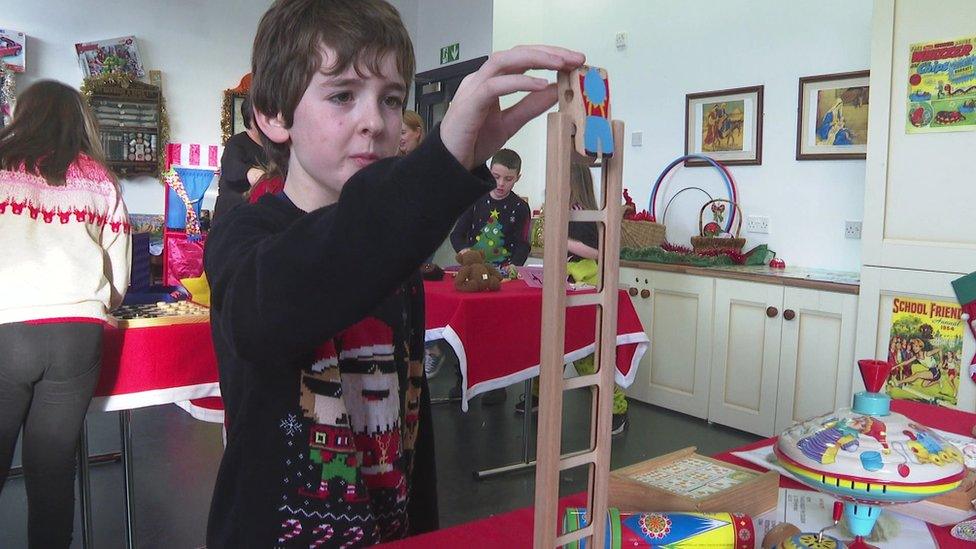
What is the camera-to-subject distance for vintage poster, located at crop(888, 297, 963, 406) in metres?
2.99

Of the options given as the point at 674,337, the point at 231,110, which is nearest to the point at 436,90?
the point at 231,110

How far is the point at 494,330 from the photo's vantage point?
278cm

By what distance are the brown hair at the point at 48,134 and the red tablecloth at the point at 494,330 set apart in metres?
1.24

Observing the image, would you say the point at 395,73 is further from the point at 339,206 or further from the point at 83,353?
the point at 83,353

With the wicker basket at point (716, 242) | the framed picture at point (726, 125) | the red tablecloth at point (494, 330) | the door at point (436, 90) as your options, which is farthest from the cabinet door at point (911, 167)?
the door at point (436, 90)

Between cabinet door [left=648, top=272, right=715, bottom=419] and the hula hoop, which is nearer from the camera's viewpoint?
cabinet door [left=648, top=272, right=715, bottom=419]

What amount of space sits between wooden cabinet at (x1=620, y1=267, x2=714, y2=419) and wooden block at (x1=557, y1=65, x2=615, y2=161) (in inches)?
139

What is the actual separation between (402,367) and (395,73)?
1.16 ft

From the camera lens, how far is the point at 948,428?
141cm

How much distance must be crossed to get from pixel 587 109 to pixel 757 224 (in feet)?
13.1

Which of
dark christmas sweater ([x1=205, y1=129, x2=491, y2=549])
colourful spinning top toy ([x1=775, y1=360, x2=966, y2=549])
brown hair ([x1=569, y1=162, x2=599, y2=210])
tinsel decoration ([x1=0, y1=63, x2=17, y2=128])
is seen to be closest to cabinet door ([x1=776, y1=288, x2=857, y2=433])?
brown hair ([x1=569, y1=162, x2=599, y2=210])

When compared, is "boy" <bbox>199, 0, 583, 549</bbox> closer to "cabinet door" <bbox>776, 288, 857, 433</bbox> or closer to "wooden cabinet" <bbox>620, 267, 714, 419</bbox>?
"cabinet door" <bbox>776, 288, 857, 433</bbox>

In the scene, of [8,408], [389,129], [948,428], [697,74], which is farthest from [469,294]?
[697,74]

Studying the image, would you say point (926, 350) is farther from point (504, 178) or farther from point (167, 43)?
point (167, 43)
